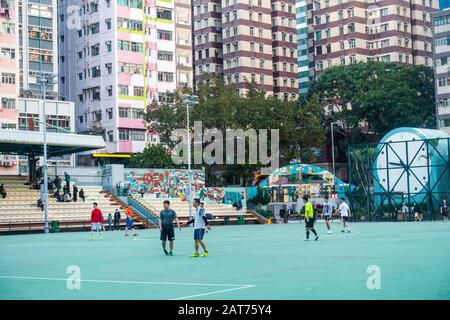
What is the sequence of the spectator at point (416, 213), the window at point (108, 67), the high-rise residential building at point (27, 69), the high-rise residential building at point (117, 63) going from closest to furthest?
the spectator at point (416, 213)
the high-rise residential building at point (27, 69)
the high-rise residential building at point (117, 63)
the window at point (108, 67)

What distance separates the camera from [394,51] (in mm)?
104625

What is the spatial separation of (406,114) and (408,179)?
99.8ft

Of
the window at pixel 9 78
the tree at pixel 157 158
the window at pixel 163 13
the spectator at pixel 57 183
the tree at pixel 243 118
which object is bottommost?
the spectator at pixel 57 183

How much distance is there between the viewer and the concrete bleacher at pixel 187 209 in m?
60.8

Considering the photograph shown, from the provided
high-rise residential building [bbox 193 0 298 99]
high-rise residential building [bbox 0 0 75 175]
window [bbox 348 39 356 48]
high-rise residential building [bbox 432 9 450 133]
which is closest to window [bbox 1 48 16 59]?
high-rise residential building [bbox 0 0 75 175]

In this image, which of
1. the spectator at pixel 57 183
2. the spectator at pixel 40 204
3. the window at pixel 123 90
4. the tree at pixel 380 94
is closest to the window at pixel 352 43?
the tree at pixel 380 94

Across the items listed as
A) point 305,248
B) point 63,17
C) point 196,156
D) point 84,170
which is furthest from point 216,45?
point 305,248

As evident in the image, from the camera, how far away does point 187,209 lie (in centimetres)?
6359

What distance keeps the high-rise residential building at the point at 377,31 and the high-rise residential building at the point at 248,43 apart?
659 centimetres

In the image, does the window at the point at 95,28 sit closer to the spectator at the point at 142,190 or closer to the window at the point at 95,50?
the window at the point at 95,50

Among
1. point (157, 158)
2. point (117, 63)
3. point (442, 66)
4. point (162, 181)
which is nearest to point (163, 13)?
point (117, 63)

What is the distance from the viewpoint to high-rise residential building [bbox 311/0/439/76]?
344 feet

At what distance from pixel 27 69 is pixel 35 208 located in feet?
108
